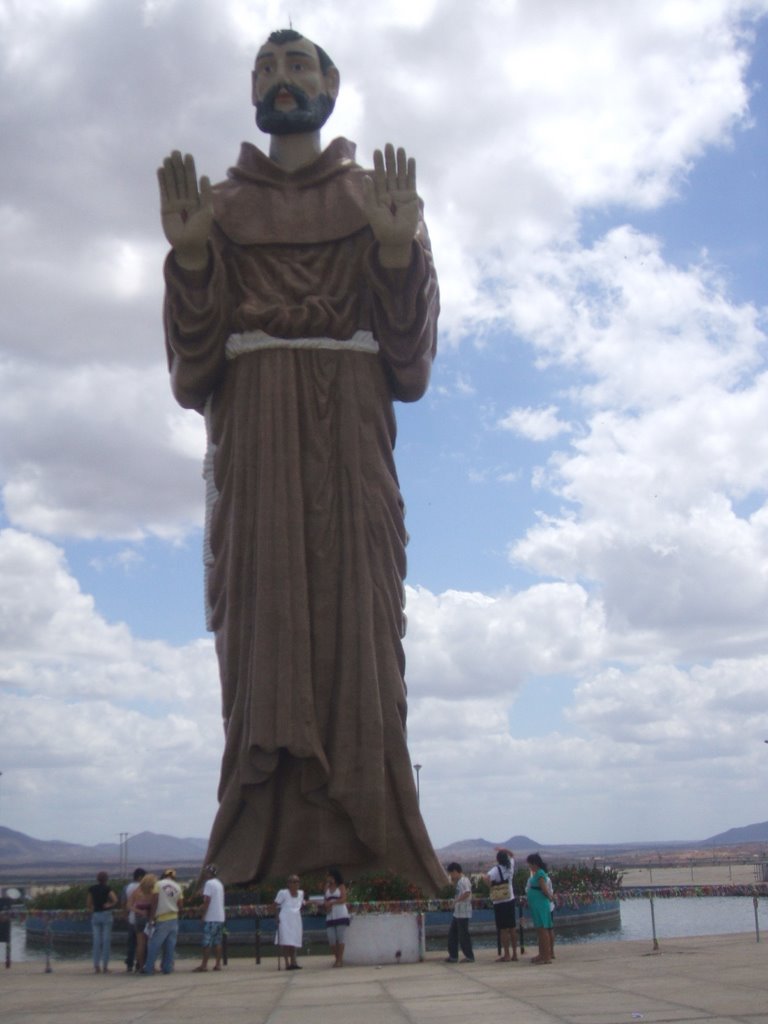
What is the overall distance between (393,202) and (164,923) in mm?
9817

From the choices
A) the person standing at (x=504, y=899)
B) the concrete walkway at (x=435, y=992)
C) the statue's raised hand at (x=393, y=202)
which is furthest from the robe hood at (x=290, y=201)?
the concrete walkway at (x=435, y=992)

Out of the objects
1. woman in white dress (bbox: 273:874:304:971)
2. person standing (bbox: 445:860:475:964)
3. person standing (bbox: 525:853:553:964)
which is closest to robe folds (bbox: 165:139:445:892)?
person standing (bbox: 445:860:475:964)

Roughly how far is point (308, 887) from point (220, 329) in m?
7.55

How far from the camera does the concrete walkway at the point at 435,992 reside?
7.74 m

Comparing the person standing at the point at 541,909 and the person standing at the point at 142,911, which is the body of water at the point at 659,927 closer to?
the person standing at the point at 142,911

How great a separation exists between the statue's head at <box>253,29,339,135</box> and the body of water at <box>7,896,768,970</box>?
11.7 m

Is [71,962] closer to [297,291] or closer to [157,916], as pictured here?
[157,916]

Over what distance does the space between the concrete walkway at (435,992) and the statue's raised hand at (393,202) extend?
30.4ft

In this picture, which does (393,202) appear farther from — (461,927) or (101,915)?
(101,915)

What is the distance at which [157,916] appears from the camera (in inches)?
473

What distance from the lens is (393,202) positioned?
1731cm

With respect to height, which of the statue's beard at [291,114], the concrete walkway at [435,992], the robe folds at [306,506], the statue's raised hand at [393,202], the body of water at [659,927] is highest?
the statue's beard at [291,114]

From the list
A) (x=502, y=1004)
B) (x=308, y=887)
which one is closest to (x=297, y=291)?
(x=308, y=887)

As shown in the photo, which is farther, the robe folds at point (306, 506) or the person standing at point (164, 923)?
the robe folds at point (306, 506)
